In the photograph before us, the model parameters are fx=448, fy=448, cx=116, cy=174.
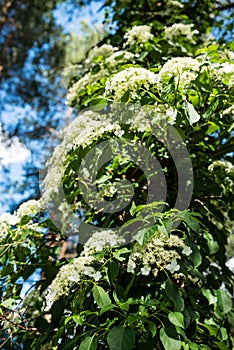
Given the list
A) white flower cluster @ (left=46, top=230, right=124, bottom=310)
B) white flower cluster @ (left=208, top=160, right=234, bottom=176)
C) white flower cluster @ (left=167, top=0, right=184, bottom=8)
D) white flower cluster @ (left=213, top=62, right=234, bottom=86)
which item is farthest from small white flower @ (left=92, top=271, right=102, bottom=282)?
white flower cluster @ (left=167, top=0, right=184, bottom=8)

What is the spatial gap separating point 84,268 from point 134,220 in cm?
19

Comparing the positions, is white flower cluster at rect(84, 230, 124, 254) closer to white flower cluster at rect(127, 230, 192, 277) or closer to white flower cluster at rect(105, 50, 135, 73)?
white flower cluster at rect(127, 230, 192, 277)

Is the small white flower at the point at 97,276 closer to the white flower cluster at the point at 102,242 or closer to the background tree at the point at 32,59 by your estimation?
the white flower cluster at the point at 102,242

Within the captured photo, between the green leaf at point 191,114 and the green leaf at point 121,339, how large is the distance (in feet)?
1.94

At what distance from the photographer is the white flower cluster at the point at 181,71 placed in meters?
1.30

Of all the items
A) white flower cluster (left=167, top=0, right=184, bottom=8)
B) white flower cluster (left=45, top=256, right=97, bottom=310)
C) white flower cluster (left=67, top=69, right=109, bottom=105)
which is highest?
white flower cluster (left=167, top=0, right=184, bottom=8)

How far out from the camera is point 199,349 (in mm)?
1285

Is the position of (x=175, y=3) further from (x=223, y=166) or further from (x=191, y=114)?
(x=191, y=114)

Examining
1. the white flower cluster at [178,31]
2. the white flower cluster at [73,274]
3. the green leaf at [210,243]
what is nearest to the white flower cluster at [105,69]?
the white flower cluster at [178,31]

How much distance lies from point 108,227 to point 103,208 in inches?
3.7

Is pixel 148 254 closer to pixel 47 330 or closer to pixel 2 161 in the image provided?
pixel 47 330

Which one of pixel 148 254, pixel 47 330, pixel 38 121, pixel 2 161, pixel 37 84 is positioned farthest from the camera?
pixel 37 84

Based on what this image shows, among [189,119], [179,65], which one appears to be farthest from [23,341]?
[179,65]

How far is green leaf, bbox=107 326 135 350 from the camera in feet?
3.39
